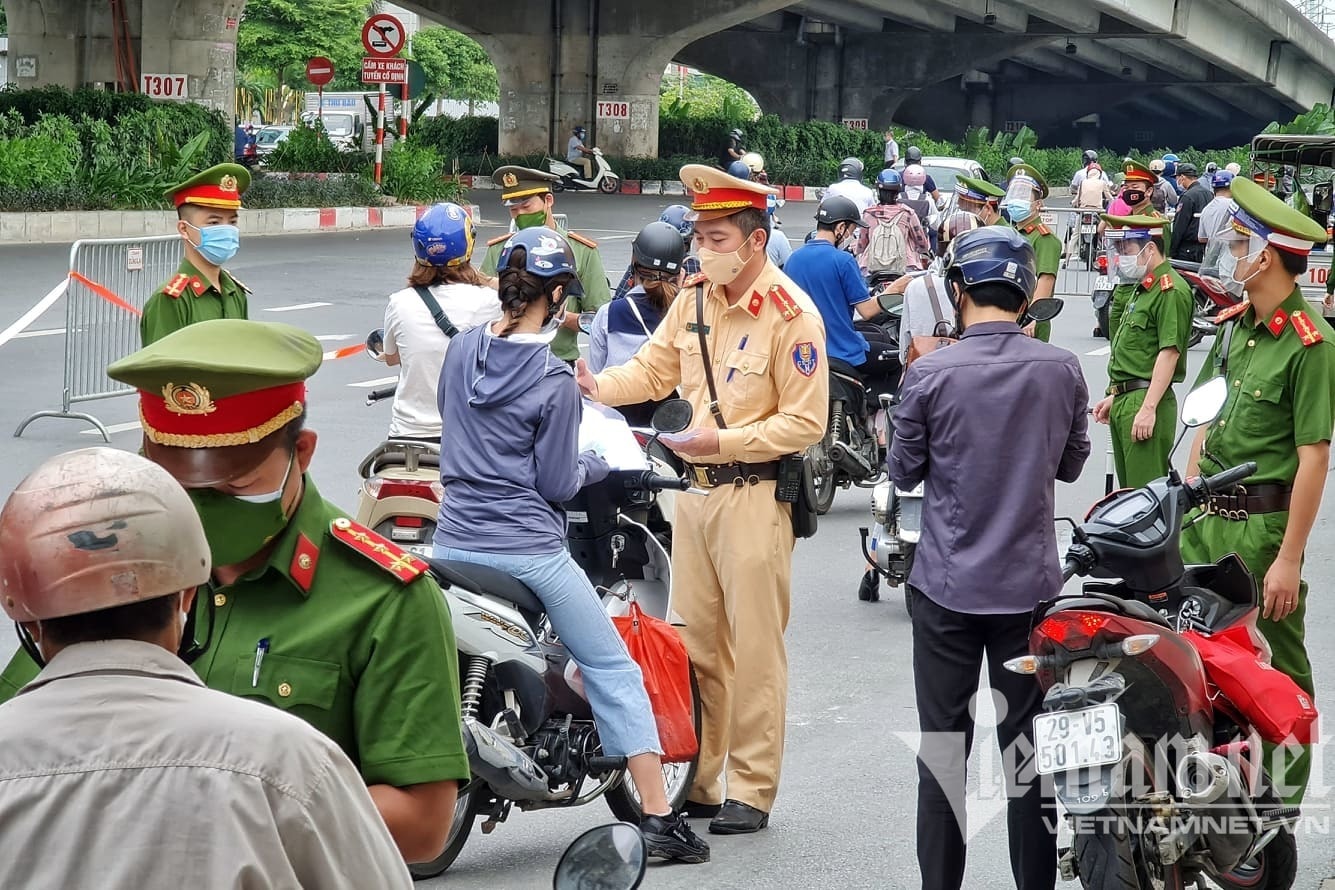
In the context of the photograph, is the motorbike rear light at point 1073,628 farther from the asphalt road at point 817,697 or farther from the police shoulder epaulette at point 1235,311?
the police shoulder epaulette at point 1235,311

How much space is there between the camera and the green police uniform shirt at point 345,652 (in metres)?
2.59

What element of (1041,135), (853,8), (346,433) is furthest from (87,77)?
(1041,135)

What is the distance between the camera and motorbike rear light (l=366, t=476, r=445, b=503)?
619 cm

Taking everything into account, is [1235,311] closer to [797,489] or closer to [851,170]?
[797,489]

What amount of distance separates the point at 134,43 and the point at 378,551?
1259 inches

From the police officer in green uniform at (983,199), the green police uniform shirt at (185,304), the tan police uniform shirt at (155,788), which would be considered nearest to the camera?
the tan police uniform shirt at (155,788)

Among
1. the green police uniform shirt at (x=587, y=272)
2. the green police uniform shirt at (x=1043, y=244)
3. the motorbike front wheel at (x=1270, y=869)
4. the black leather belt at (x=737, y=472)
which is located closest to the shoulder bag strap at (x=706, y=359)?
the black leather belt at (x=737, y=472)

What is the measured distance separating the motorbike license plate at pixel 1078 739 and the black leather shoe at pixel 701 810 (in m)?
1.87

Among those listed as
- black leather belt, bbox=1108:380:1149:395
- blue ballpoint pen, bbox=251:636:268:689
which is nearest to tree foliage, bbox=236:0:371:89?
black leather belt, bbox=1108:380:1149:395

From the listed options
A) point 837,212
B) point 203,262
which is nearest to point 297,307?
point 837,212

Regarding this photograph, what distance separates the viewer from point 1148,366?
28.7 feet

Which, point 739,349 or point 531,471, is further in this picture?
point 739,349

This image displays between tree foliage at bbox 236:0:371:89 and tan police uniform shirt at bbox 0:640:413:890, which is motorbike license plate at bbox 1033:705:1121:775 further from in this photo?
tree foliage at bbox 236:0:371:89

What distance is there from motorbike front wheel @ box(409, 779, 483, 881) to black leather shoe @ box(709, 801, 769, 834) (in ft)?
2.74
